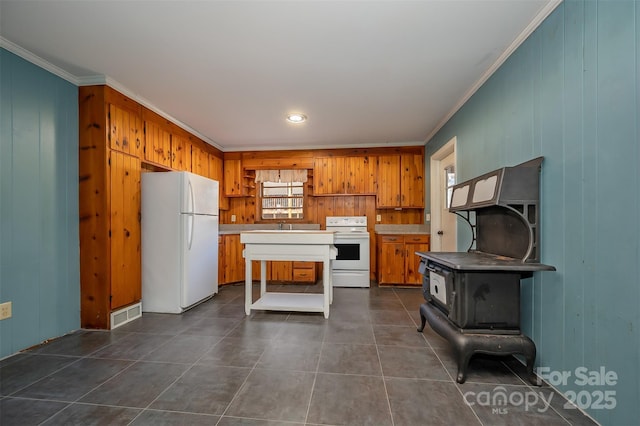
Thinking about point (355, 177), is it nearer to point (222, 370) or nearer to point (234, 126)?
point (234, 126)

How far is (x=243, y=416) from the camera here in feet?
4.72

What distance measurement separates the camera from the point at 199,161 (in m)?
4.18

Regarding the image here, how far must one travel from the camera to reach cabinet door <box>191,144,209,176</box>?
4.04 metres

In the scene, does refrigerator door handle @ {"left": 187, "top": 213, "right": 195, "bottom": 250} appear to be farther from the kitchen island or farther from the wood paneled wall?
the wood paneled wall

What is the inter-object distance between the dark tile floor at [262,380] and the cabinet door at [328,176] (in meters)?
2.58

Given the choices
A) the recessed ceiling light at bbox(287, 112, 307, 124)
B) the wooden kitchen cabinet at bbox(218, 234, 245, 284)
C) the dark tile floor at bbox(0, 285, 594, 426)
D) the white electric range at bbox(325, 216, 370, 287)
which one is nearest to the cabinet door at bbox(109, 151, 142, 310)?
the dark tile floor at bbox(0, 285, 594, 426)

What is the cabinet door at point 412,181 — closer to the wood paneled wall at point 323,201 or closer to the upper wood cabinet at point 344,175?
the wood paneled wall at point 323,201

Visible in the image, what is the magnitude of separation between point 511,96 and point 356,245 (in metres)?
2.88

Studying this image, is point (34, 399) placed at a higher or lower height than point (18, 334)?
lower

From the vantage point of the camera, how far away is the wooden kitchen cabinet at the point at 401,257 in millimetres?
4230

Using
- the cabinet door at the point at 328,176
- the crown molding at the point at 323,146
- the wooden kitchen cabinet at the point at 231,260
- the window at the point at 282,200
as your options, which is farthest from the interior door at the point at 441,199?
the wooden kitchen cabinet at the point at 231,260

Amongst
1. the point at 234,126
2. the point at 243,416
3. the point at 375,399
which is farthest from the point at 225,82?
the point at 375,399

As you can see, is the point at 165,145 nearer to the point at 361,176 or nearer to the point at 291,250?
the point at 291,250

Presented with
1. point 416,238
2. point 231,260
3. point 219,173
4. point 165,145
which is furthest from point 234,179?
point 416,238
